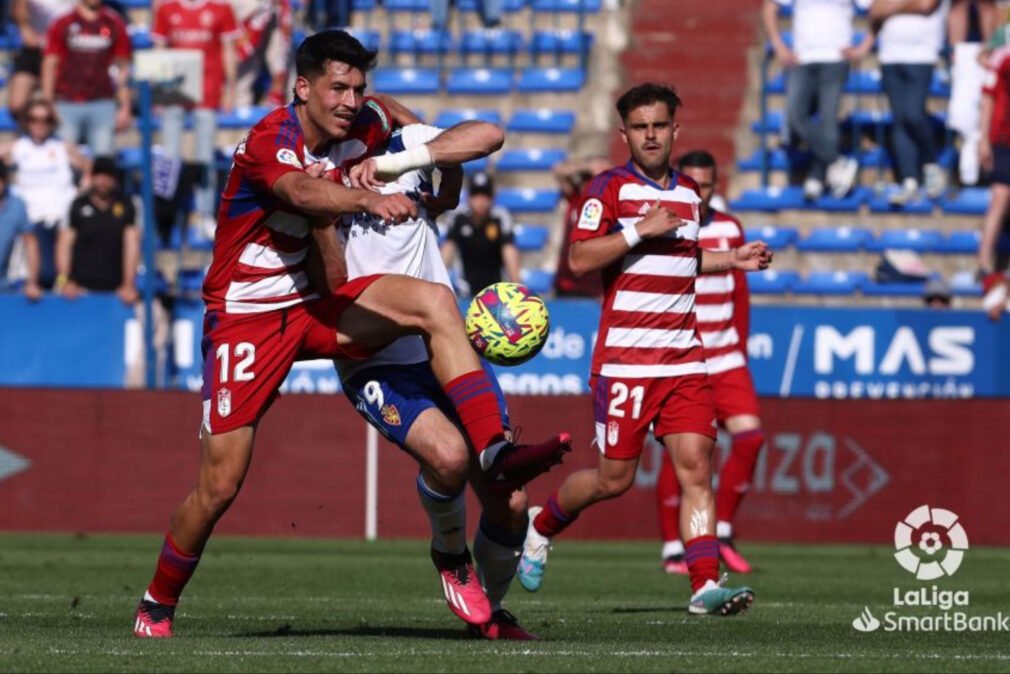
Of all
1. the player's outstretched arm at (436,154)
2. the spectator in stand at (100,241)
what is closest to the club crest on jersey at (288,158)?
the player's outstretched arm at (436,154)

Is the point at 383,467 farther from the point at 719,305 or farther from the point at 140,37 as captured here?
the point at 140,37

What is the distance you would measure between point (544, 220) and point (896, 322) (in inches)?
174

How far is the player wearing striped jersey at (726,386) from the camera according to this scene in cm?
1316

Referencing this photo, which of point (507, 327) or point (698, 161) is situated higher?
point (698, 161)

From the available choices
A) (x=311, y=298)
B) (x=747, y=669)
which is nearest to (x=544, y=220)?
(x=311, y=298)

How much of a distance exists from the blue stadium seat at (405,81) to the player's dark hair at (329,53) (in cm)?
1355

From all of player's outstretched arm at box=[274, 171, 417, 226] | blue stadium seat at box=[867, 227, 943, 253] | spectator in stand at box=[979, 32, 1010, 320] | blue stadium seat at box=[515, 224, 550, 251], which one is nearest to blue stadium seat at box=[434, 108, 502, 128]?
blue stadium seat at box=[515, 224, 550, 251]

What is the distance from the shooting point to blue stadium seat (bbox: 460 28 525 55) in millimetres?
22016

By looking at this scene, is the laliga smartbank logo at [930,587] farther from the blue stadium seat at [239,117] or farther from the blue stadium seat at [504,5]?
the blue stadium seat at [239,117]

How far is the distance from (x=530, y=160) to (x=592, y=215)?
11119mm

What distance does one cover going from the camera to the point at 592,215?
10438 mm

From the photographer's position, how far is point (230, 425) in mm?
8328

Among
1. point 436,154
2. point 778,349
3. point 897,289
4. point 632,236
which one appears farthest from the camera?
point 897,289

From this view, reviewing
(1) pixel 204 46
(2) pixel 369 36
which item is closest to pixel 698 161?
(1) pixel 204 46
